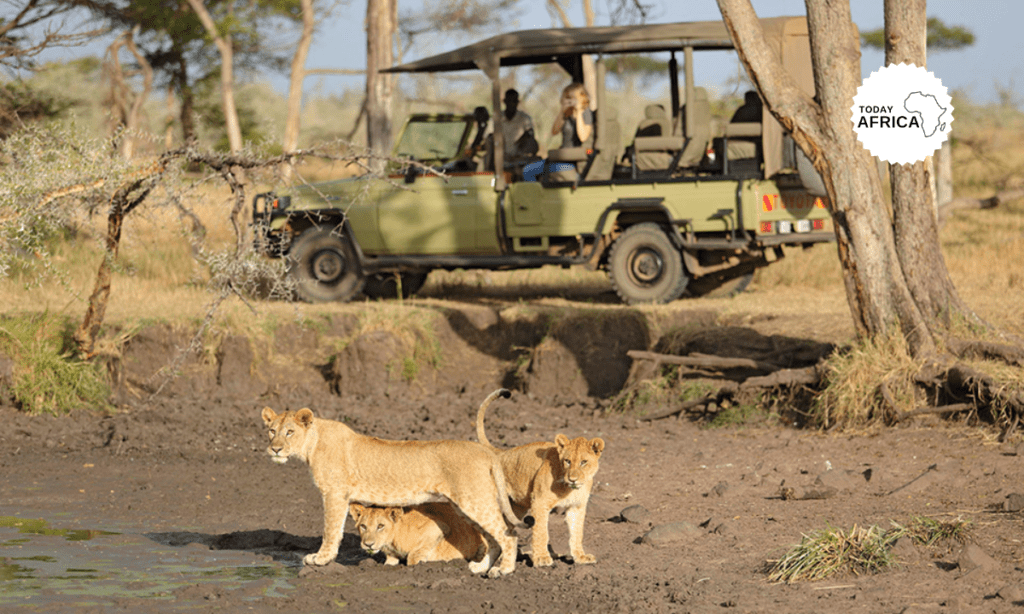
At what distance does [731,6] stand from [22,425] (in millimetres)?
7102

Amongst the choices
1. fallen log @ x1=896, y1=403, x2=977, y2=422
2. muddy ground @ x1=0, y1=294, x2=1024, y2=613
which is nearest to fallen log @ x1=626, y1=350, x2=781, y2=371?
muddy ground @ x1=0, y1=294, x2=1024, y2=613

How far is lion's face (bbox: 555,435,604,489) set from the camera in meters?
5.93

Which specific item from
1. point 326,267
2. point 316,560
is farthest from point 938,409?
point 326,267

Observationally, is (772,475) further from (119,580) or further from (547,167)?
(547,167)

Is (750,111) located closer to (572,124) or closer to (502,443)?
(572,124)

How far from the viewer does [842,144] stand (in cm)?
934

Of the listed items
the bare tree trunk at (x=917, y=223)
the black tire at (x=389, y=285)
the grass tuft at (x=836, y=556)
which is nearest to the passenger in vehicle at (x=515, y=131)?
the black tire at (x=389, y=285)

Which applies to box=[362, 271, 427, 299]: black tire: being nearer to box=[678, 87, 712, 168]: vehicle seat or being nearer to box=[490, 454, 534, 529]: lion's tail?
box=[678, 87, 712, 168]: vehicle seat

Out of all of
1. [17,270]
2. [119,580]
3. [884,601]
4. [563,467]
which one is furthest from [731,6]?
[17,270]

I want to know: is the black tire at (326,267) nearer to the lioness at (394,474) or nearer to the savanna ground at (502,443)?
the savanna ground at (502,443)

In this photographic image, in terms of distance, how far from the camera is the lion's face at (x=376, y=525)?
6422 mm

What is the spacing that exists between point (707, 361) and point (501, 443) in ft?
6.66

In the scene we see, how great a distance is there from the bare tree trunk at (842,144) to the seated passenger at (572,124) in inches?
148

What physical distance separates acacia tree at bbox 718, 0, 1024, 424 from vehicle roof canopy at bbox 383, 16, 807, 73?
2792 mm
